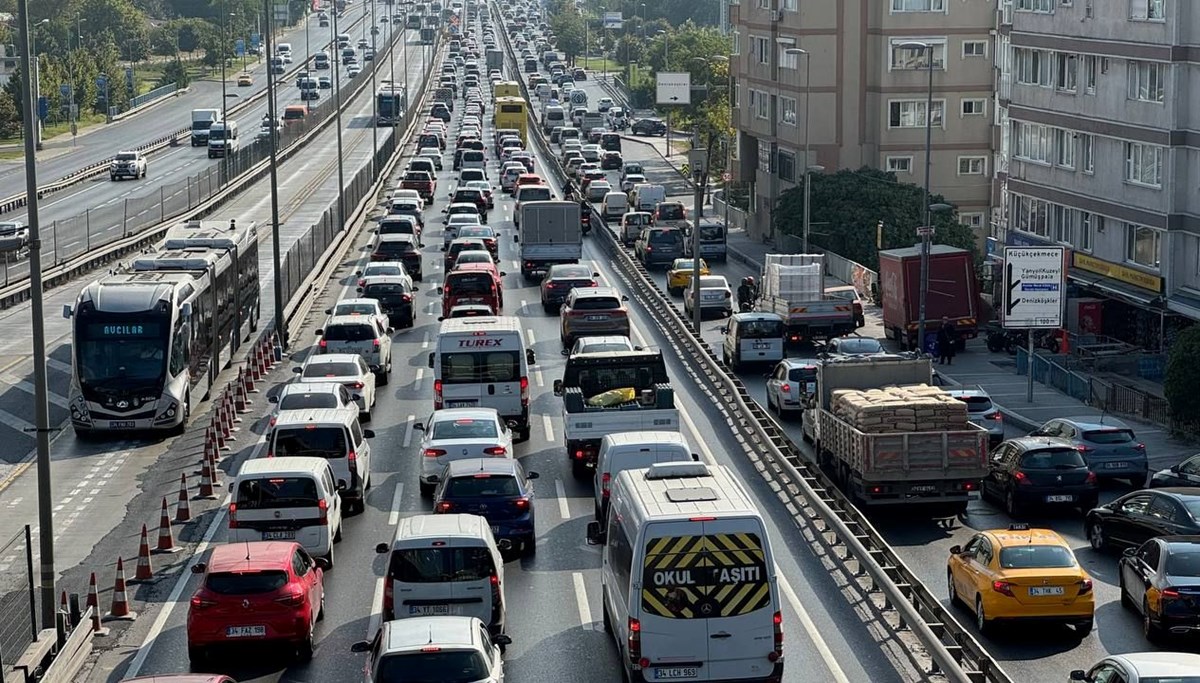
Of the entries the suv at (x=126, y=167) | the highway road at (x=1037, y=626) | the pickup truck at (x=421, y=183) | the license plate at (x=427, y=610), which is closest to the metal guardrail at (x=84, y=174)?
the suv at (x=126, y=167)

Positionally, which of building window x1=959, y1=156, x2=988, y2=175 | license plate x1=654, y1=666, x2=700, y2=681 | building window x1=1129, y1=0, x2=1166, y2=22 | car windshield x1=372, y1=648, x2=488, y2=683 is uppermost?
building window x1=1129, y1=0, x2=1166, y2=22

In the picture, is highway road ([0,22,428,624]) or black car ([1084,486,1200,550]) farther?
highway road ([0,22,428,624])

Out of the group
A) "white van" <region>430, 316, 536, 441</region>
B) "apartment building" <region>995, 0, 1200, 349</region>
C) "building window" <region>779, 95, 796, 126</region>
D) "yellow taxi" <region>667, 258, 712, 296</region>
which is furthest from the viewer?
"building window" <region>779, 95, 796, 126</region>

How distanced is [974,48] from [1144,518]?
2459 inches

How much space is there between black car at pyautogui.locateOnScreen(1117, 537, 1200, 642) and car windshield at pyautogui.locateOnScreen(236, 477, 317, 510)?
39.8 ft

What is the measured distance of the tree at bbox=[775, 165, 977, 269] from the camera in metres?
76.9

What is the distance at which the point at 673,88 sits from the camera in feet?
449

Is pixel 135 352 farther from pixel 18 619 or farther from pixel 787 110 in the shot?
pixel 787 110

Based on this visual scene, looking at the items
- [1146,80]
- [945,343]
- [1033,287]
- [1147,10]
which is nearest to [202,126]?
[945,343]

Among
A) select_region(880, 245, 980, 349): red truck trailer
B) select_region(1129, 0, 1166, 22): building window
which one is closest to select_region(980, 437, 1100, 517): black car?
select_region(880, 245, 980, 349): red truck trailer

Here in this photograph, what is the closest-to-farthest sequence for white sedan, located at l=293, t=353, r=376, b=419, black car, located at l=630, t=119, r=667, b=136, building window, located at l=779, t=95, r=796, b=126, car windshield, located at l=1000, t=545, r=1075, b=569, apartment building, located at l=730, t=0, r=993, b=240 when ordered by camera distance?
car windshield, located at l=1000, t=545, r=1075, b=569 → white sedan, located at l=293, t=353, r=376, b=419 → apartment building, located at l=730, t=0, r=993, b=240 → building window, located at l=779, t=95, r=796, b=126 → black car, located at l=630, t=119, r=667, b=136

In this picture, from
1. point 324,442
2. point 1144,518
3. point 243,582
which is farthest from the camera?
point 324,442

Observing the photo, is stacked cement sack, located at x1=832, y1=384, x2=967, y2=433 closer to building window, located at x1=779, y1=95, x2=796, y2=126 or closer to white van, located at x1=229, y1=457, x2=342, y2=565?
white van, located at x1=229, y1=457, x2=342, y2=565

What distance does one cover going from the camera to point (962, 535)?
32.2 m
